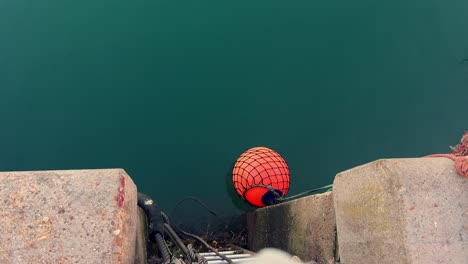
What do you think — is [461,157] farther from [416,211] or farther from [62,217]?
[62,217]

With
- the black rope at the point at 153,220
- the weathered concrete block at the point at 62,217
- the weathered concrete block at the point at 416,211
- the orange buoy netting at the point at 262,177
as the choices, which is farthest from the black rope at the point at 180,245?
the weathered concrete block at the point at 416,211

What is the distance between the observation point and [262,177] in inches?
117

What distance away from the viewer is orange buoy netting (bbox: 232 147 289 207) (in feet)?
9.77

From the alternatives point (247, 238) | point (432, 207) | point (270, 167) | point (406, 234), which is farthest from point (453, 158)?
point (247, 238)

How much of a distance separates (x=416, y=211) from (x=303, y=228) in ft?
3.03

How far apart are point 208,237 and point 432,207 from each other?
8.25 feet

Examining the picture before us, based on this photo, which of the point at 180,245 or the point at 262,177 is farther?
the point at 262,177

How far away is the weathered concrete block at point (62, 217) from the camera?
1364 mm

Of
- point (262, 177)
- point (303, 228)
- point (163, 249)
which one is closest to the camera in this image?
point (163, 249)

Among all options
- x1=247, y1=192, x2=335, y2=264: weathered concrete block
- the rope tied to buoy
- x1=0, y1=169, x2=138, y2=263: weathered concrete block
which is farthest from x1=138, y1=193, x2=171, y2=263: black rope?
the rope tied to buoy

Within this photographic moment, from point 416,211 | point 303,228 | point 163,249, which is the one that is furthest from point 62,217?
point 303,228

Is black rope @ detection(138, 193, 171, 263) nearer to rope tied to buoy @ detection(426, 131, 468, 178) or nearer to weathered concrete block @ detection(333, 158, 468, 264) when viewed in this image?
weathered concrete block @ detection(333, 158, 468, 264)

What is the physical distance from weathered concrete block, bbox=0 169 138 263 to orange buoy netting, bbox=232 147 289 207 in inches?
62.5

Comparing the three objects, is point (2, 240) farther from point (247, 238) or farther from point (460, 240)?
point (247, 238)
